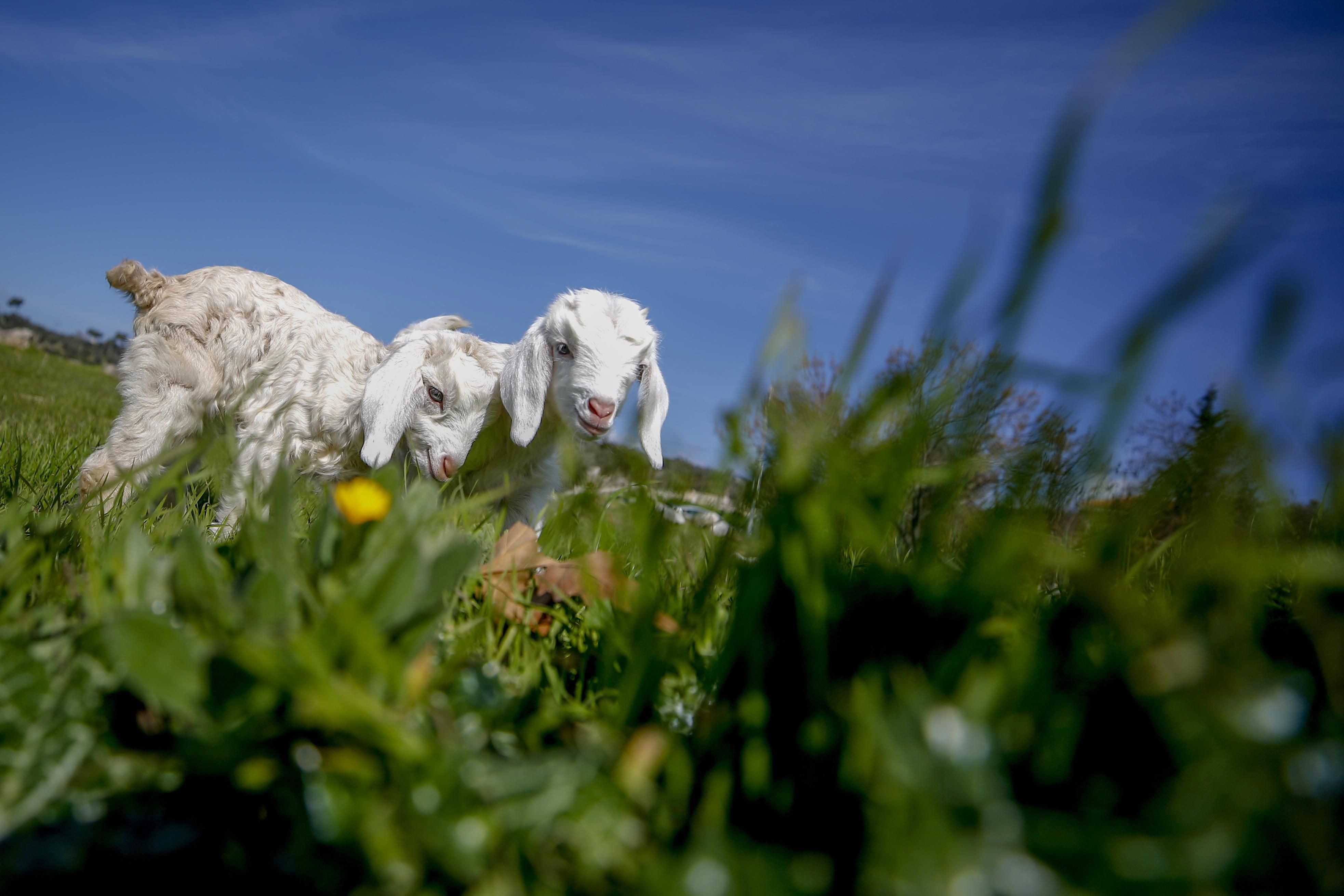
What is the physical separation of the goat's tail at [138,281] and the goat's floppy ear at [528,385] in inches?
97.4

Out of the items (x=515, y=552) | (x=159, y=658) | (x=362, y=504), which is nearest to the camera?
(x=159, y=658)

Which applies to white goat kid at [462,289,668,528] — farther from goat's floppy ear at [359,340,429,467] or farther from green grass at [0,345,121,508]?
green grass at [0,345,121,508]

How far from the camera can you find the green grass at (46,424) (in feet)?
8.86

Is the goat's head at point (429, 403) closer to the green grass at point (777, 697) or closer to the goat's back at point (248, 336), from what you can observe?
Result: the goat's back at point (248, 336)

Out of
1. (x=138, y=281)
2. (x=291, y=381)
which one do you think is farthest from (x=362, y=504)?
Result: (x=138, y=281)

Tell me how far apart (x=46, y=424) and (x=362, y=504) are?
5.66 metres

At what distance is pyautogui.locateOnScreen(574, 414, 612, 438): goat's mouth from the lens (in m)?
A: 3.97

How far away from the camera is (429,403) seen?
159 inches

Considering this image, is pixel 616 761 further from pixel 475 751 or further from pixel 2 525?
pixel 2 525

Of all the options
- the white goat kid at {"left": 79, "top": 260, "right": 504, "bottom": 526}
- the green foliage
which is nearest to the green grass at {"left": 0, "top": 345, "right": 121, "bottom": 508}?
the white goat kid at {"left": 79, "top": 260, "right": 504, "bottom": 526}

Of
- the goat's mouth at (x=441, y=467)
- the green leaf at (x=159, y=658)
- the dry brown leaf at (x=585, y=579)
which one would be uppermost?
the goat's mouth at (x=441, y=467)

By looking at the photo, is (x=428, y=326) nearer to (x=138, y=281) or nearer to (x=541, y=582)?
(x=138, y=281)

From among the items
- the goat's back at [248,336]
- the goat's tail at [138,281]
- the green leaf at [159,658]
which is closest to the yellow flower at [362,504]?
the green leaf at [159,658]

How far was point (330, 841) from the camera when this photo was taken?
76 centimetres
